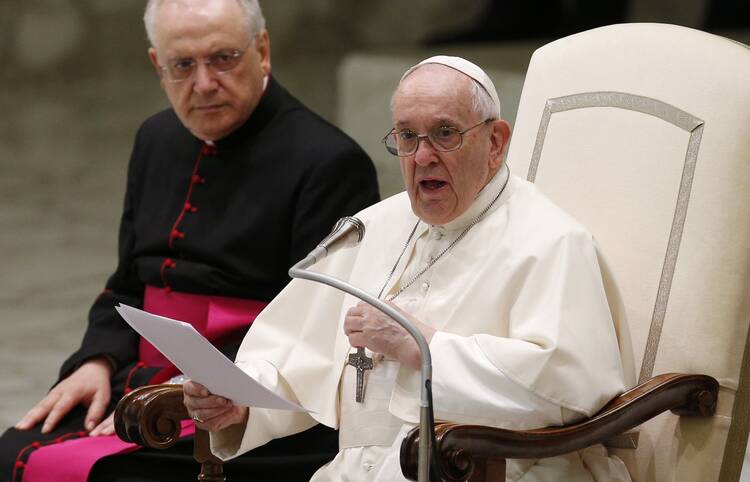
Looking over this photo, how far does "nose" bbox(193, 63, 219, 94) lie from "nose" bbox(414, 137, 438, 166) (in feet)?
3.82

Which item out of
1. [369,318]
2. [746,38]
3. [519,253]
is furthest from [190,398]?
[746,38]

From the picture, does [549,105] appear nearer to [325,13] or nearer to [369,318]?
[369,318]

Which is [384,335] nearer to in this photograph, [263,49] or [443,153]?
[443,153]

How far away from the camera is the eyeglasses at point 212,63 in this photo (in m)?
3.86

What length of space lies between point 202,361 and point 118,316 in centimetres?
138

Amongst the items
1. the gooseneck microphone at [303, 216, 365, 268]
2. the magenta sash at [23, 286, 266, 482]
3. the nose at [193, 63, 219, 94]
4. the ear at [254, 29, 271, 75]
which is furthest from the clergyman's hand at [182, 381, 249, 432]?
the ear at [254, 29, 271, 75]

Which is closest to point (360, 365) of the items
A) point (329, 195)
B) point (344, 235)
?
point (344, 235)

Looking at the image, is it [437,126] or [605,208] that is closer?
[437,126]

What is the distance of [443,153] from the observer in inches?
113

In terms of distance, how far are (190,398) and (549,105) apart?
4.09ft

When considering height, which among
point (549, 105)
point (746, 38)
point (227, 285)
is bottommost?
point (227, 285)

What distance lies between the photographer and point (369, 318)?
2.80 meters

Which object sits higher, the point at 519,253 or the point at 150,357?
the point at 519,253

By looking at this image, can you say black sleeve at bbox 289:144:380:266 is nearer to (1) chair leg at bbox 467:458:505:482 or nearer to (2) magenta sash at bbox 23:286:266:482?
(2) magenta sash at bbox 23:286:266:482
